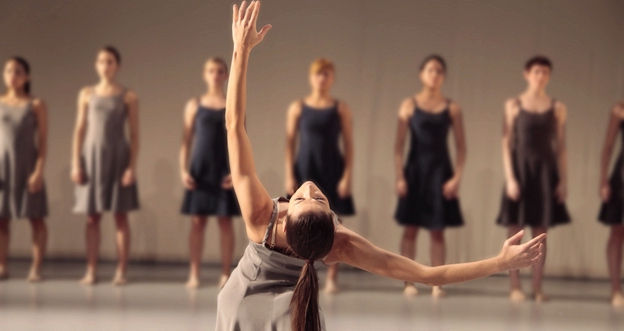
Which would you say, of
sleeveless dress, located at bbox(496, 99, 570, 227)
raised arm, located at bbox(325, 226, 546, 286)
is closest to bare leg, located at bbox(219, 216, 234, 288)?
sleeveless dress, located at bbox(496, 99, 570, 227)

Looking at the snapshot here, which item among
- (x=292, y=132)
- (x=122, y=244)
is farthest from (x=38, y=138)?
(x=292, y=132)

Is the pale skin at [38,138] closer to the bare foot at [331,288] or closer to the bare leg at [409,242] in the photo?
the bare foot at [331,288]

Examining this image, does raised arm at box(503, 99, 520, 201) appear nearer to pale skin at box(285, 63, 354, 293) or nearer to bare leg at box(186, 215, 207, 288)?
pale skin at box(285, 63, 354, 293)

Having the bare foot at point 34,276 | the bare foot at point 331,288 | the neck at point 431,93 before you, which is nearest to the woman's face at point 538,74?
the neck at point 431,93

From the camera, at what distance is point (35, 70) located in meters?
5.90

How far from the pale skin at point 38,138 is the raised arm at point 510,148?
2.79 m

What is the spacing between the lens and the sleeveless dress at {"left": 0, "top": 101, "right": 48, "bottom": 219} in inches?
195

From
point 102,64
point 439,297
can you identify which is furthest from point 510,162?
point 102,64

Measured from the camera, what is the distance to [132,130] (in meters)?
4.90

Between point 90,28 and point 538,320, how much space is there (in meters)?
3.73

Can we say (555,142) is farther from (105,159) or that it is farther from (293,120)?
(105,159)

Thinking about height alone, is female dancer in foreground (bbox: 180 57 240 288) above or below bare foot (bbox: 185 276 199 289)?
above

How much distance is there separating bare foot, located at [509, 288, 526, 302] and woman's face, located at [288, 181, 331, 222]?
122 inches

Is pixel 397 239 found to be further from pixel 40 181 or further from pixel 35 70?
pixel 35 70
